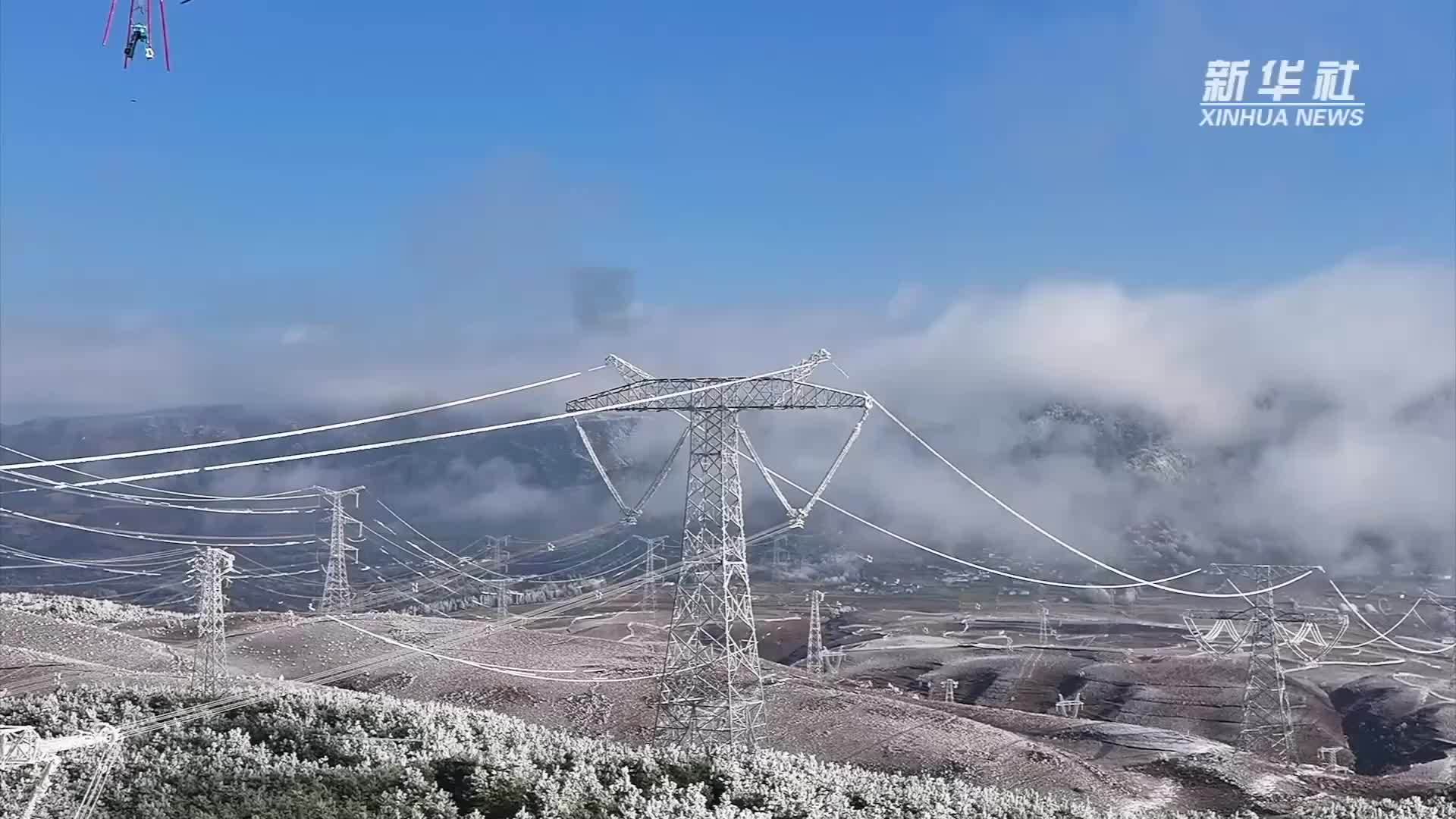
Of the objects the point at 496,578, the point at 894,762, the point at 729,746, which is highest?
the point at 729,746

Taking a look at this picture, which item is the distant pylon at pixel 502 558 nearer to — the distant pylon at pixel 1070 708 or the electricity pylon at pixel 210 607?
the distant pylon at pixel 1070 708

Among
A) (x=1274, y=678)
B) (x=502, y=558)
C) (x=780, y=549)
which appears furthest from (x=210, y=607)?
(x=780, y=549)

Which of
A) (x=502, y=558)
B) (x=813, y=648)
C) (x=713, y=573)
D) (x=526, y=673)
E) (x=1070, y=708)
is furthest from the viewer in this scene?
(x=502, y=558)

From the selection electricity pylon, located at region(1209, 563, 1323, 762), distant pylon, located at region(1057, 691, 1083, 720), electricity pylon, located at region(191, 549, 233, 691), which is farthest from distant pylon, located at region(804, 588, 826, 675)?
electricity pylon, located at region(191, 549, 233, 691)

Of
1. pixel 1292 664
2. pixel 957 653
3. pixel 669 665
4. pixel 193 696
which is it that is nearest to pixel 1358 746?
pixel 1292 664

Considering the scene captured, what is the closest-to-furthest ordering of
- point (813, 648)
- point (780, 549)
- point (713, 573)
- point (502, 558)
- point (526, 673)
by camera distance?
point (713, 573)
point (526, 673)
point (813, 648)
point (502, 558)
point (780, 549)

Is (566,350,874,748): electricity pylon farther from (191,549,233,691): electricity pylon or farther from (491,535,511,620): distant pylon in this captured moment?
(491,535,511,620): distant pylon

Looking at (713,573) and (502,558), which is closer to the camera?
(713,573)

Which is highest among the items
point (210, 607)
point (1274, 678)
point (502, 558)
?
point (210, 607)

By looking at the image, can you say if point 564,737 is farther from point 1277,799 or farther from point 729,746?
point 1277,799

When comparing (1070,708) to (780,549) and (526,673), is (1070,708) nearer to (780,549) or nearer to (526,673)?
(526,673)

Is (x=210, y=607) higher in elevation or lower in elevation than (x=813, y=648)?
higher
